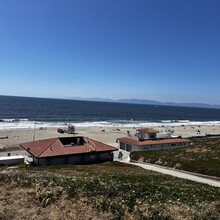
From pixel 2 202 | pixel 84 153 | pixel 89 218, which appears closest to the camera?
pixel 89 218

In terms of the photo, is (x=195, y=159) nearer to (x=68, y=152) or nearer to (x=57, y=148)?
(x=68, y=152)

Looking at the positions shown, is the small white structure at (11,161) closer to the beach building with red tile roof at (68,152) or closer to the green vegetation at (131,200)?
the beach building with red tile roof at (68,152)

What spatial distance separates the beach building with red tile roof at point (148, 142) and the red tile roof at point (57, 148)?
40.1 ft

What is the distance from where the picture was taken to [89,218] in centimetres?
1069

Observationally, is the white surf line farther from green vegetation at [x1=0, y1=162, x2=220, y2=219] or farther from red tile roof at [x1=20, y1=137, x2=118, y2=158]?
green vegetation at [x1=0, y1=162, x2=220, y2=219]

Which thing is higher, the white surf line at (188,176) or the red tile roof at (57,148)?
the red tile roof at (57,148)

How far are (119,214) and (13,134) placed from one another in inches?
3166

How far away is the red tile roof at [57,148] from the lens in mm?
41438

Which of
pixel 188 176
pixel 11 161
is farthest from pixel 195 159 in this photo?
pixel 11 161

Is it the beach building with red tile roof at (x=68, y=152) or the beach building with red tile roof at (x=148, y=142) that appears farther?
the beach building with red tile roof at (x=148, y=142)

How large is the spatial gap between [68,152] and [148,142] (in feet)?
67.6

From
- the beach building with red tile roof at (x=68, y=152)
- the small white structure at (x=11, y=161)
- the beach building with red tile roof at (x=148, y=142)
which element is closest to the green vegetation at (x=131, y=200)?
the beach building with red tile roof at (x=68, y=152)

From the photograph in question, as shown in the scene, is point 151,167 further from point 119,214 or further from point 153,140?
point 119,214

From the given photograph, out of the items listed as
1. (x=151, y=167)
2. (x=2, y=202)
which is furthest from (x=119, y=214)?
(x=151, y=167)
